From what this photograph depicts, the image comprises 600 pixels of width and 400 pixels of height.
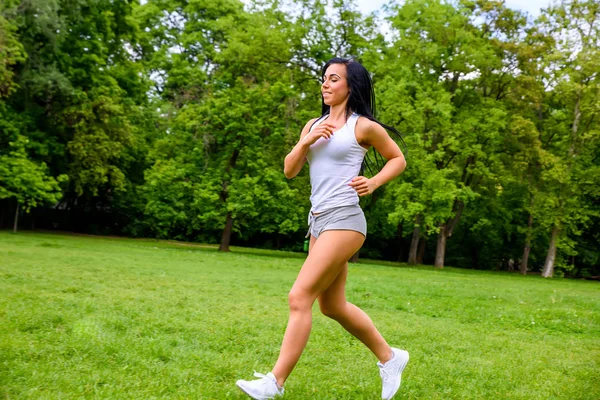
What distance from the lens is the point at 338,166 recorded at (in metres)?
3.89

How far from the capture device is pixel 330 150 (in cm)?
390

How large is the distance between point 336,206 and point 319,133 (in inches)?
19.8

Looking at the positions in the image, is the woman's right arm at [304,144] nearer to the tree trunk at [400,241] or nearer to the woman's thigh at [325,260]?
the woman's thigh at [325,260]

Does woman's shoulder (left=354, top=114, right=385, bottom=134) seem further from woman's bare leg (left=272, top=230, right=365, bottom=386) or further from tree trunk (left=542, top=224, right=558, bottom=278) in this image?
tree trunk (left=542, top=224, right=558, bottom=278)

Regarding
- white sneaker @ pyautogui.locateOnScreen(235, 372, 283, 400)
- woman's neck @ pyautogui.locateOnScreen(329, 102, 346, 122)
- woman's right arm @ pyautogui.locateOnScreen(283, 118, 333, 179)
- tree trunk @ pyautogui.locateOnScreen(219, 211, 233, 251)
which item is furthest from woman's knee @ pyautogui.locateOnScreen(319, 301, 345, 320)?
tree trunk @ pyautogui.locateOnScreen(219, 211, 233, 251)

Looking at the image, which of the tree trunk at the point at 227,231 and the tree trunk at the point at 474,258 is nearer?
the tree trunk at the point at 227,231

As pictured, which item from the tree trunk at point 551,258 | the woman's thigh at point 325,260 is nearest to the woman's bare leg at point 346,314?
the woman's thigh at point 325,260

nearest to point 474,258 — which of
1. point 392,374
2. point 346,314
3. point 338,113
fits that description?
point 392,374

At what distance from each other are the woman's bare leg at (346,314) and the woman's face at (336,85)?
1.18 m

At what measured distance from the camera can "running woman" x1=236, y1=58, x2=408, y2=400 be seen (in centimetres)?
377

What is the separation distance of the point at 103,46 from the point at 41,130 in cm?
555

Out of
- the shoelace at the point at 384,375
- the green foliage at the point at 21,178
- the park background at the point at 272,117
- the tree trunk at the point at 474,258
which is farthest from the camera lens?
the tree trunk at the point at 474,258

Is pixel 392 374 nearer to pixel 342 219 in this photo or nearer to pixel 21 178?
pixel 342 219

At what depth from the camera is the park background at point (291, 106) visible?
27.1m
